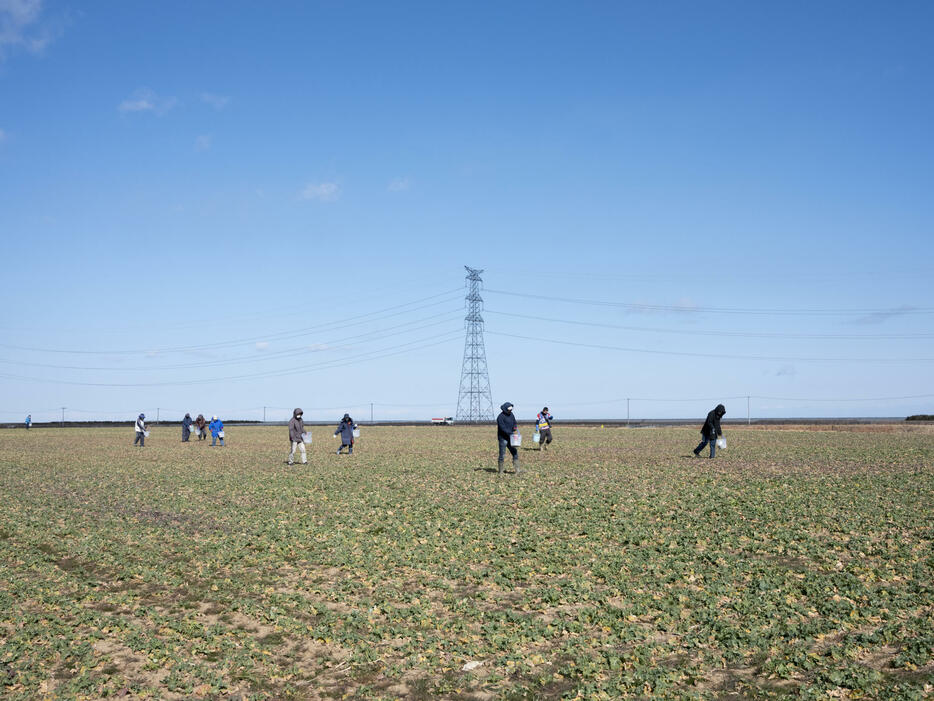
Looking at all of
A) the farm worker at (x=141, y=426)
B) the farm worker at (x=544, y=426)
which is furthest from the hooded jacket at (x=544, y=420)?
the farm worker at (x=141, y=426)

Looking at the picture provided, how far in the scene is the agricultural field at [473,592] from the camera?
7707 millimetres

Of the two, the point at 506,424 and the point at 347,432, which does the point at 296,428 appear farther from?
the point at 506,424

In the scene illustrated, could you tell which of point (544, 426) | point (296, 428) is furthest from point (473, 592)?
point (544, 426)

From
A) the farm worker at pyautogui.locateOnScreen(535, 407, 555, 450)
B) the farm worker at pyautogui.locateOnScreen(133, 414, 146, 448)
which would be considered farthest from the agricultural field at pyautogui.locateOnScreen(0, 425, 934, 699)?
the farm worker at pyautogui.locateOnScreen(133, 414, 146, 448)

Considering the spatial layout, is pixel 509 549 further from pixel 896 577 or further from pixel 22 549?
pixel 22 549

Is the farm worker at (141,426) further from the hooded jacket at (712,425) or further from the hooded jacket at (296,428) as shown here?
the hooded jacket at (712,425)

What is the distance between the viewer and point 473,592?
35.4 feet

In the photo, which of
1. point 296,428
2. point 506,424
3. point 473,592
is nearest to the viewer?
point 473,592

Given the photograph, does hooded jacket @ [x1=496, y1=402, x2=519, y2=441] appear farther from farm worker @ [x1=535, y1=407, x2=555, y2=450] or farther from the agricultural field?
farm worker @ [x1=535, y1=407, x2=555, y2=450]

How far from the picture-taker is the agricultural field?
7.71m

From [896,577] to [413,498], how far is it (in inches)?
459

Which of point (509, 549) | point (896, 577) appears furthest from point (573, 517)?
point (896, 577)

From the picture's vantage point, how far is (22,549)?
45.5ft

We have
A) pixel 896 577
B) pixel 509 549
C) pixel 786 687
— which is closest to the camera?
pixel 786 687
